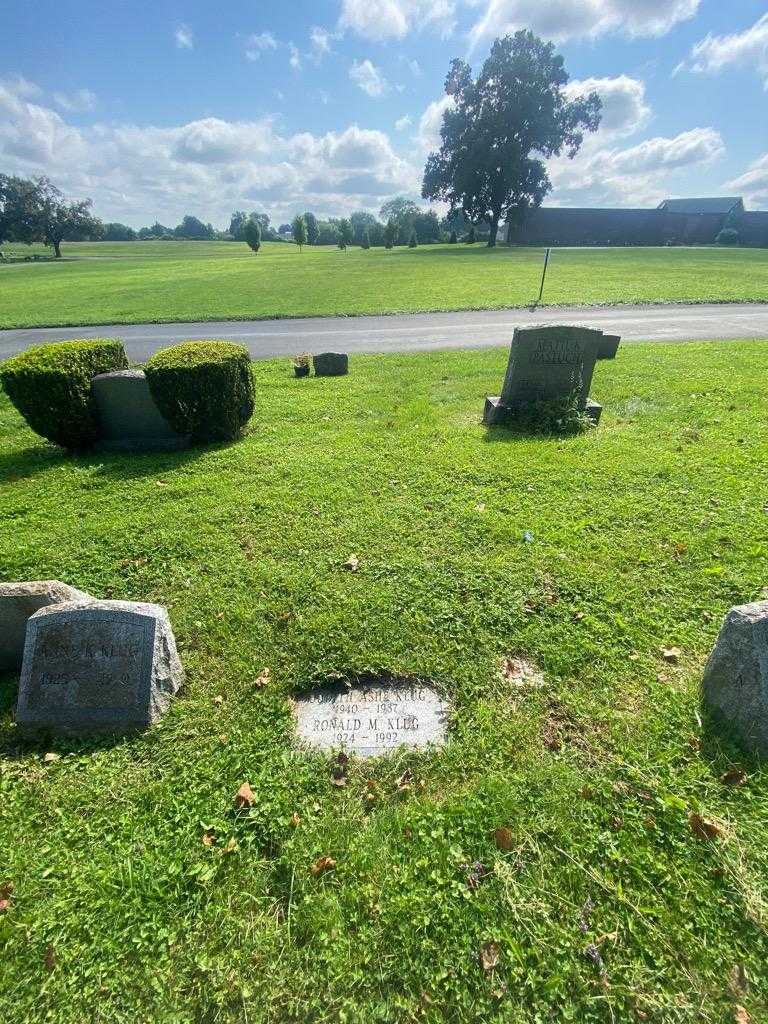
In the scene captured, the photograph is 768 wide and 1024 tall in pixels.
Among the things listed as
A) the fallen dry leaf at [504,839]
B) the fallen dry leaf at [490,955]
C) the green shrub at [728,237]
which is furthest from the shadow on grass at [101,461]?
the green shrub at [728,237]

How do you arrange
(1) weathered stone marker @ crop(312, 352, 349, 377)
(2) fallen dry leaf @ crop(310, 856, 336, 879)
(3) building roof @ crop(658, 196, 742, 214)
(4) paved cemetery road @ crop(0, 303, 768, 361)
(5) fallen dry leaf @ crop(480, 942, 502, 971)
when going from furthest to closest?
(3) building roof @ crop(658, 196, 742, 214)
(4) paved cemetery road @ crop(0, 303, 768, 361)
(1) weathered stone marker @ crop(312, 352, 349, 377)
(2) fallen dry leaf @ crop(310, 856, 336, 879)
(5) fallen dry leaf @ crop(480, 942, 502, 971)

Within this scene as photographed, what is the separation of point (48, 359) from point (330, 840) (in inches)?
282

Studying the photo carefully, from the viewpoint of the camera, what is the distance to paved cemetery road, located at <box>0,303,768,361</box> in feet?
45.6

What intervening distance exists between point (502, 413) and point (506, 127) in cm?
6533

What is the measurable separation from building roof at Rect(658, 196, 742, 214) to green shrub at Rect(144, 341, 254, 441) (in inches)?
3454

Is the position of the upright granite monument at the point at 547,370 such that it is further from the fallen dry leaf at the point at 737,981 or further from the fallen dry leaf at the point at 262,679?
the fallen dry leaf at the point at 737,981

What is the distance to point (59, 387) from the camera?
6.66 meters

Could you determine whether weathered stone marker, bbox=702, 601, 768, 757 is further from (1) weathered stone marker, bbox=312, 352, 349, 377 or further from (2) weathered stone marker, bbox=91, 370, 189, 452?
(1) weathered stone marker, bbox=312, 352, 349, 377

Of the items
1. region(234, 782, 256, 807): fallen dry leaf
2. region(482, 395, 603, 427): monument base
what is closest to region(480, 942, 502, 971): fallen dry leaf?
region(234, 782, 256, 807): fallen dry leaf

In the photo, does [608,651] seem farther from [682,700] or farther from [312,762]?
[312,762]

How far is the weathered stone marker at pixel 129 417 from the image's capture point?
712 cm

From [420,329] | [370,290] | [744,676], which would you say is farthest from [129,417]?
[370,290]

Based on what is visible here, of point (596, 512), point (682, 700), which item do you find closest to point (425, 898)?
point (682, 700)

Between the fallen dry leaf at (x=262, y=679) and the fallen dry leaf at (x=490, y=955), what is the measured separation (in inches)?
76.3
